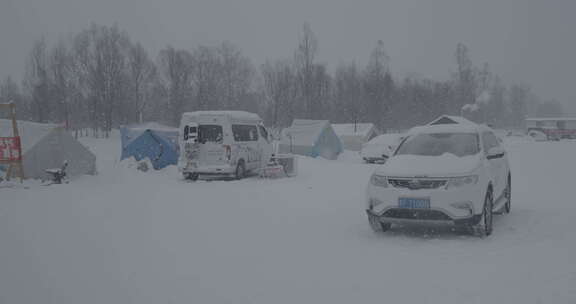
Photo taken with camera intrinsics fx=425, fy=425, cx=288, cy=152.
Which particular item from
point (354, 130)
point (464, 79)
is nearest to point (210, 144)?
point (354, 130)

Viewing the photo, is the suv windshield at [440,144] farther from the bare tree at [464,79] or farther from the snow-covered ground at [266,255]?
the bare tree at [464,79]

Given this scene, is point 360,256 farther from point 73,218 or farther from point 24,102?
point 24,102

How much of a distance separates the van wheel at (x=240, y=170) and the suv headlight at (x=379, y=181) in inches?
348

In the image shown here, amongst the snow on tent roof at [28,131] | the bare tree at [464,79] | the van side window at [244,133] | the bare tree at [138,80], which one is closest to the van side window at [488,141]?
the van side window at [244,133]

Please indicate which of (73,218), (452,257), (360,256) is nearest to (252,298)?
(360,256)

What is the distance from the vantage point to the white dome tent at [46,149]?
523 inches

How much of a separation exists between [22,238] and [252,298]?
14.6 ft

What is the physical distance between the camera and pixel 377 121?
67.9 m

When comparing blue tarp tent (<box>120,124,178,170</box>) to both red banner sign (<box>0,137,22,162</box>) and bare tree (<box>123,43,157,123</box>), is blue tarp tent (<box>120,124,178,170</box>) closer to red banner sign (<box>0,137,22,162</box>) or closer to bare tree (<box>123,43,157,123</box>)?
red banner sign (<box>0,137,22,162</box>)

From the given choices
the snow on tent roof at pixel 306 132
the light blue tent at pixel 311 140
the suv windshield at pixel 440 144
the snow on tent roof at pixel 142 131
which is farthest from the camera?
the snow on tent roof at pixel 306 132

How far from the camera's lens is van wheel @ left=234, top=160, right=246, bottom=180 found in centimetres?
1494

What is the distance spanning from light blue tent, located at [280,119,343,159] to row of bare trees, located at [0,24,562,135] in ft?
72.0

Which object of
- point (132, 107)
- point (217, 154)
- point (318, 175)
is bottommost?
point (318, 175)

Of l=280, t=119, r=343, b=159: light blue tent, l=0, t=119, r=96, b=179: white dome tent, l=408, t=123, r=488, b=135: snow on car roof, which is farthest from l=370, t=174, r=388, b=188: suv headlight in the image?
l=280, t=119, r=343, b=159: light blue tent
